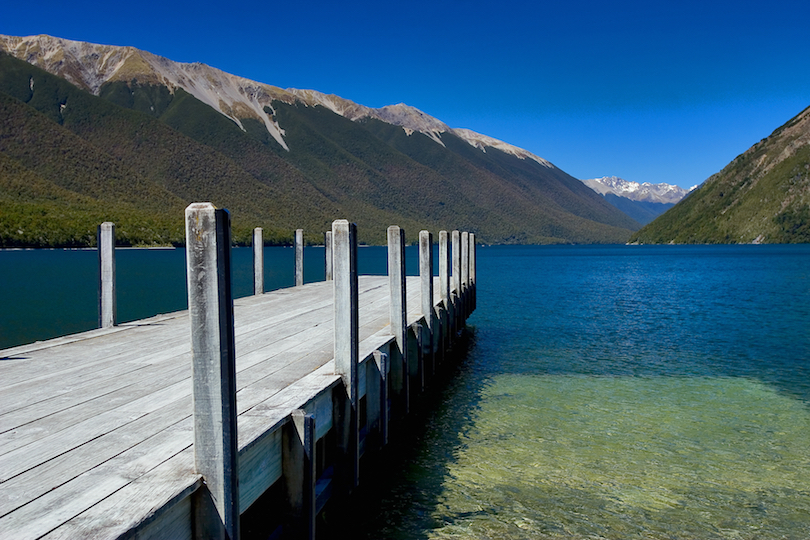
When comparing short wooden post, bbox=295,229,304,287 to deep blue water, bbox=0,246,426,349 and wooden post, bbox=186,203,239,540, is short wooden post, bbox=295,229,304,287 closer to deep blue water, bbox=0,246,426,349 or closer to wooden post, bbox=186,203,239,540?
deep blue water, bbox=0,246,426,349

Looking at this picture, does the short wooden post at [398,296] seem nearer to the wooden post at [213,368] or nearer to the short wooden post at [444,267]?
the wooden post at [213,368]

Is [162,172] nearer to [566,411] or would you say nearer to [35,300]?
[35,300]

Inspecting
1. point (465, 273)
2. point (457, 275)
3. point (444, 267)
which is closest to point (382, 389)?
point (444, 267)

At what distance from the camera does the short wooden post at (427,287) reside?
11.8 m

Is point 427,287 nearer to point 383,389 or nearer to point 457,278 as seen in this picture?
point 383,389

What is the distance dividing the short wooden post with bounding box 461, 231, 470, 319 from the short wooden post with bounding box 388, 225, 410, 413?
32.6 ft

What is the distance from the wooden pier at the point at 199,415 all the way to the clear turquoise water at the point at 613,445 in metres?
1.16

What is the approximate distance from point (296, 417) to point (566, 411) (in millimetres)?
7428

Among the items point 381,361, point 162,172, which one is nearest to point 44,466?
point 381,361

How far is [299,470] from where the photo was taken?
488cm

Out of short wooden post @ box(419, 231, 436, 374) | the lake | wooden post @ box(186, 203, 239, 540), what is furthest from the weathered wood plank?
short wooden post @ box(419, 231, 436, 374)

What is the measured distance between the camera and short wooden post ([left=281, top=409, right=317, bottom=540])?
4852mm

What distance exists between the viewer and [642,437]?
9.73 m

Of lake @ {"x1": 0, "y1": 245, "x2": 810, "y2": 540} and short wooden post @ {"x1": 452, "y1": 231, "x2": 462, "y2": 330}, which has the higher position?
short wooden post @ {"x1": 452, "y1": 231, "x2": 462, "y2": 330}
